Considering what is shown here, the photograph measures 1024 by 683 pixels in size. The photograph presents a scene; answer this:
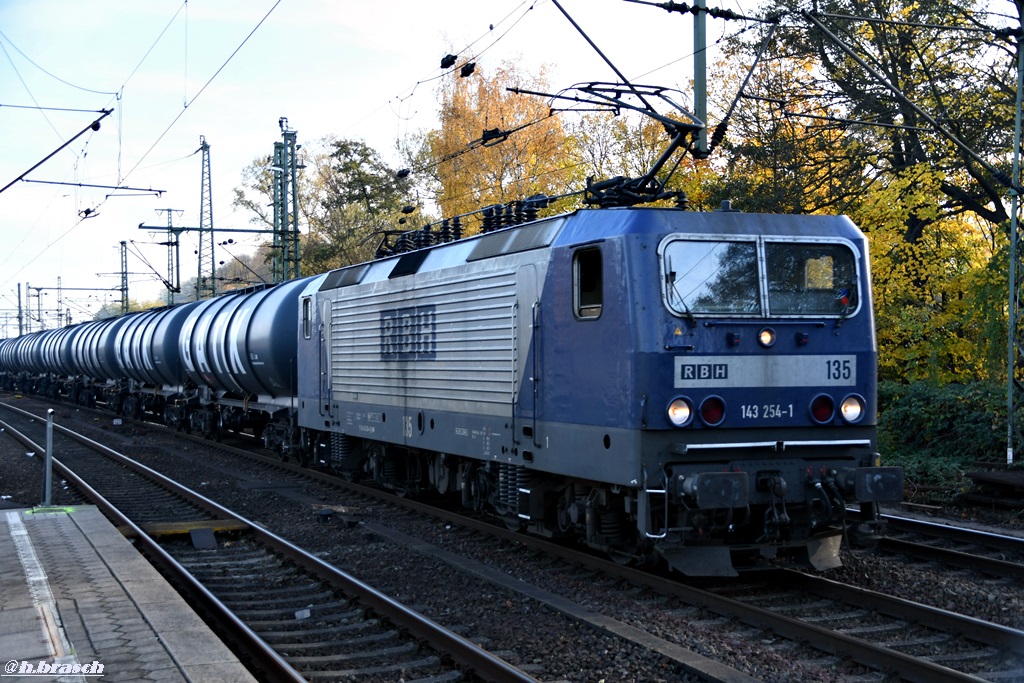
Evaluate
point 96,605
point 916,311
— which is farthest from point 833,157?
point 96,605

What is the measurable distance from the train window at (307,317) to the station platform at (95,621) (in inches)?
264

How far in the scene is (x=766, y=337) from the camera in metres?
8.27

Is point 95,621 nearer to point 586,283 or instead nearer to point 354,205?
point 586,283

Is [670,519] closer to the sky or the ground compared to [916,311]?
closer to the ground

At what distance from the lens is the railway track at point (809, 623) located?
20.6 feet

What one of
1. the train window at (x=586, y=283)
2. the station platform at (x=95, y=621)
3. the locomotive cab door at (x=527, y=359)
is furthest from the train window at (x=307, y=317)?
the train window at (x=586, y=283)

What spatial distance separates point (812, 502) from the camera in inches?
322

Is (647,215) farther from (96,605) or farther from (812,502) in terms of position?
(96,605)

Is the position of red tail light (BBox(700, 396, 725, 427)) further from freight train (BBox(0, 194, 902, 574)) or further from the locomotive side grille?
the locomotive side grille

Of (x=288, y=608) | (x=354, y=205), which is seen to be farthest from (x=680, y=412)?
(x=354, y=205)

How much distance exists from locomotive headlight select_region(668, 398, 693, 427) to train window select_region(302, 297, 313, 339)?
9.30 meters

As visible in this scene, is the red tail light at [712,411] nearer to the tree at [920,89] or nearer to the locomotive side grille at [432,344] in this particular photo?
the locomotive side grille at [432,344]

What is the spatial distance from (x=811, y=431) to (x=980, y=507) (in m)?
5.75

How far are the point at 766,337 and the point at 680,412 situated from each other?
1.00 m
